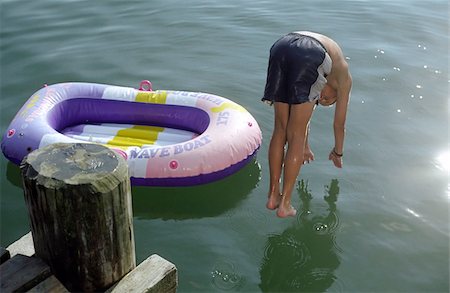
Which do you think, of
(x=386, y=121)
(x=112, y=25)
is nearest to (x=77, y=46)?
(x=112, y=25)

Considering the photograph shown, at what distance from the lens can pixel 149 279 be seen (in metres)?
2.25

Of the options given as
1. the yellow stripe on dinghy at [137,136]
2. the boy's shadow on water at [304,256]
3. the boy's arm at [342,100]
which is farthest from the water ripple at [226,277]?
the yellow stripe on dinghy at [137,136]

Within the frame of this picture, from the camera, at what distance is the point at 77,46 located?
292 inches

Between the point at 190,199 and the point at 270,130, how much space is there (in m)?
1.43

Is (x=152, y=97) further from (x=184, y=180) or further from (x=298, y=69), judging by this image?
(x=298, y=69)

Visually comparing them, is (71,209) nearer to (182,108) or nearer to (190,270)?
(190,270)

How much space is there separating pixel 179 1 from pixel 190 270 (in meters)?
6.56

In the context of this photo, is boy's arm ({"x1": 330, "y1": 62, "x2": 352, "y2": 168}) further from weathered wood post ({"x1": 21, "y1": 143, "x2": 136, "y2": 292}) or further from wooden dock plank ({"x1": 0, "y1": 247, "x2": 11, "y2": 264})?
wooden dock plank ({"x1": 0, "y1": 247, "x2": 11, "y2": 264})

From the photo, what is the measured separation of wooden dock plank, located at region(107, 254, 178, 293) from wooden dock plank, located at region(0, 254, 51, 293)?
0.30 metres

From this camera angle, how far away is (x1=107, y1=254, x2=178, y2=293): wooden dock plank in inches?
87.8

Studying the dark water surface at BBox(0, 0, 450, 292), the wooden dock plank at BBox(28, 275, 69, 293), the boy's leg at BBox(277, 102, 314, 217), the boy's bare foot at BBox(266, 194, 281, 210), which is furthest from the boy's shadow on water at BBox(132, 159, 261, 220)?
the wooden dock plank at BBox(28, 275, 69, 293)

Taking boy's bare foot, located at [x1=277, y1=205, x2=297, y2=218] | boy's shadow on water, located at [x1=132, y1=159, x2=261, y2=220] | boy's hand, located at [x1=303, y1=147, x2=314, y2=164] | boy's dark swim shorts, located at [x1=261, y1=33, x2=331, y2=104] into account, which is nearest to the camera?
boy's dark swim shorts, located at [x1=261, y1=33, x2=331, y2=104]

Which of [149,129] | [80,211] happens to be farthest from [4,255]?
[149,129]

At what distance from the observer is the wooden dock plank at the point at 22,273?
82.5 inches
